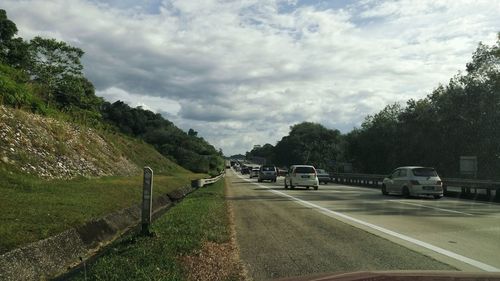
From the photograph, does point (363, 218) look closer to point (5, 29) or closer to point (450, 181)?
point (450, 181)

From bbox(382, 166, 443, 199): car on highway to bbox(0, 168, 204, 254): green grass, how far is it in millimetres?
13544

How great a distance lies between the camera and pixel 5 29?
151ft

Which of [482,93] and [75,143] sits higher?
[482,93]

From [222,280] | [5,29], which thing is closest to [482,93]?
[5,29]

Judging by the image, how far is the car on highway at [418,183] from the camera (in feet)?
86.3

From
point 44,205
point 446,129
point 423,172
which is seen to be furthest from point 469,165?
point 44,205

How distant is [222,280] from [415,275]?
3.82 meters

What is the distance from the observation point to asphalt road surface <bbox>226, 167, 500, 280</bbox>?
28.1 ft

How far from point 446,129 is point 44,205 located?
4489cm

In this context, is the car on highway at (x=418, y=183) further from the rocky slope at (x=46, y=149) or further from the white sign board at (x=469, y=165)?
the rocky slope at (x=46, y=149)

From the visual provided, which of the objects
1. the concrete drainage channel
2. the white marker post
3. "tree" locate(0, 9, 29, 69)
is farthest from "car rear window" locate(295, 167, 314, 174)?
the white marker post

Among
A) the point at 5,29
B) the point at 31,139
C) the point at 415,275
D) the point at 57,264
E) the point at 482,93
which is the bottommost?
the point at 57,264

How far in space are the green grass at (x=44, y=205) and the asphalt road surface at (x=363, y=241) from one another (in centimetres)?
380

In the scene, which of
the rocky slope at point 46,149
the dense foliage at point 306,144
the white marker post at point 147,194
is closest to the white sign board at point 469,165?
the rocky slope at point 46,149
